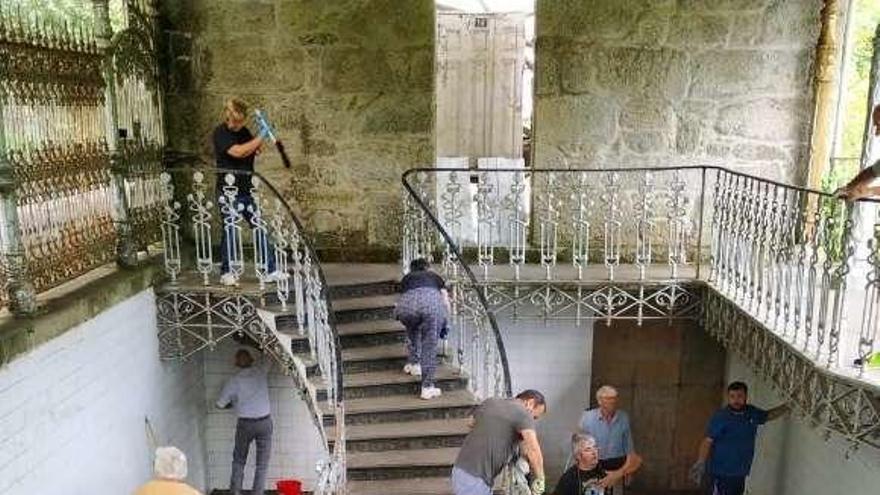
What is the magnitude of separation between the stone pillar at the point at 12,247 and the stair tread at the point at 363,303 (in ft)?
7.82

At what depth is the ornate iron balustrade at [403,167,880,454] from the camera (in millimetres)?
4105

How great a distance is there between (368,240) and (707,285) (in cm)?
313

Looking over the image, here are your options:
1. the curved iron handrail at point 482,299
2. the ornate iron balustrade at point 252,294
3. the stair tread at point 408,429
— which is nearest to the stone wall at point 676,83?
the curved iron handrail at point 482,299

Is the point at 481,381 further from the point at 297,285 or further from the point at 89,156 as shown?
the point at 89,156

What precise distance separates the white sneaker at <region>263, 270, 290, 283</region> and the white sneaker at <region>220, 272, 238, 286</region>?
24 centimetres

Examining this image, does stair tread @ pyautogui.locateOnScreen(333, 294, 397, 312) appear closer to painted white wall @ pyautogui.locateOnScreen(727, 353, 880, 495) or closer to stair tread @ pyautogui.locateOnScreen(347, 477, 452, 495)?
stair tread @ pyautogui.locateOnScreen(347, 477, 452, 495)

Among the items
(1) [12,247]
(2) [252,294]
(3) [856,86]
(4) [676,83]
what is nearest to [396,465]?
(2) [252,294]

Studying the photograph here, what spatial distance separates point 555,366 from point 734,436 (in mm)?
1953

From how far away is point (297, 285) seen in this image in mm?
5617

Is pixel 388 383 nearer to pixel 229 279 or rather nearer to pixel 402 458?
pixel 402 458

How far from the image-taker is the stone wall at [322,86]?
6.86m

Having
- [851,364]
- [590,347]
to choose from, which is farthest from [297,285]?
[851,364]

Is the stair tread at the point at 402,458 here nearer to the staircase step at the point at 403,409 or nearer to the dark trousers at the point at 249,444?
the staircase step at the point at 403,409

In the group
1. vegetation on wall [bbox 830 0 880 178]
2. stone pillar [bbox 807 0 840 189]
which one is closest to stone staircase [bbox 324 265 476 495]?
stone pillar [bbox 807 0 840 189]
